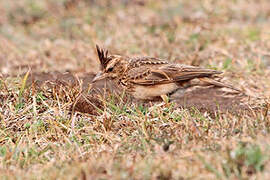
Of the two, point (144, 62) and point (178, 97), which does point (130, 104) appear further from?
point (178, 97)

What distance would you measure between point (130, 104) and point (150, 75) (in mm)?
441

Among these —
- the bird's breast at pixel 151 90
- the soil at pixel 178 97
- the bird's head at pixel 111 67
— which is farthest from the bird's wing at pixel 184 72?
the bird's head at pixel 111 67

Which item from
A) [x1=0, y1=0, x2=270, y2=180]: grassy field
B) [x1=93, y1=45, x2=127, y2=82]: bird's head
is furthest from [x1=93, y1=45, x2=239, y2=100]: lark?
[x1=0, y1=0, x2=270, y2=180]: grassy field

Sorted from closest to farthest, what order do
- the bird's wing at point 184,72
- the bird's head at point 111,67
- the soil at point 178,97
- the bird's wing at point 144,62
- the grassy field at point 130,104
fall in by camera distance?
the grassy field at point 130,104, the soil at point 178,97, the bird's wing at point 184,72, the bird's head at point 111,67, the bird's wing at point 144,62

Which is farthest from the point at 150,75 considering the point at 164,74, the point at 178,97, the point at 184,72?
the point at 178,97

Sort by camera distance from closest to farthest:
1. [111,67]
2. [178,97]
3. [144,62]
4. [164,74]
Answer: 1. [164,74]
2. [111,67]
3. [144,62]
4. [178,97]

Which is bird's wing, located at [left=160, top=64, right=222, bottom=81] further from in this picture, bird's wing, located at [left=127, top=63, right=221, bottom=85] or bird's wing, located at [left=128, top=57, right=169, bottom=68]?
bird's wing, located at [left=128, top=57, right=169, bottom=68]

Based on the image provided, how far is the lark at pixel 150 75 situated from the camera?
20.6 feet

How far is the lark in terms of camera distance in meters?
6.28

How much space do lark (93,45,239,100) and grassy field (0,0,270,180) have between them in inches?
8.7

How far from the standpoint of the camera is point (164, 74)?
20.6ft

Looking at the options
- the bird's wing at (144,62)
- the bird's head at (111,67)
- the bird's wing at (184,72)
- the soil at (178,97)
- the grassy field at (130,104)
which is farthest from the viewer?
the bird's wing at (144,62)

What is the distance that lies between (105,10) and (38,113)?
6749mm

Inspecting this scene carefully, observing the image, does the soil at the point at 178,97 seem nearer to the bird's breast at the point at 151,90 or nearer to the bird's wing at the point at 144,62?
the bird's breast at the point at 151,90
